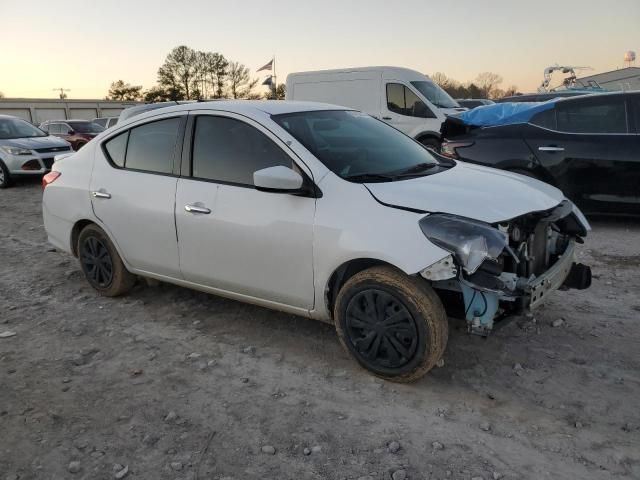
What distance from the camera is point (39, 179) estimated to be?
13203 mm

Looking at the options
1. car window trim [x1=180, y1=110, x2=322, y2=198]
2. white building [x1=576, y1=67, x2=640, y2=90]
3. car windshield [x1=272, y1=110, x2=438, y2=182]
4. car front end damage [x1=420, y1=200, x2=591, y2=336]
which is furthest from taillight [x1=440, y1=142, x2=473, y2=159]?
white building [x1=576, y1=67, x2=640, y2=90]

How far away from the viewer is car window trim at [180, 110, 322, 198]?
3.40 metres

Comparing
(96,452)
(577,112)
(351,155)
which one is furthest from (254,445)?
(577,112)

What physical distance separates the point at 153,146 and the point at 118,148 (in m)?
0.46

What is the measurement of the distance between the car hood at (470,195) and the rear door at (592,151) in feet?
9.79

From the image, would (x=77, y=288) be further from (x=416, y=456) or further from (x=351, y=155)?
(x=416, y=456)

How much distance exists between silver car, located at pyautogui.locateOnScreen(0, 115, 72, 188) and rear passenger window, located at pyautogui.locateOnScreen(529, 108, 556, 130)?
10.3 meters

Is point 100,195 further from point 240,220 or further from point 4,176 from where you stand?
point 4,176

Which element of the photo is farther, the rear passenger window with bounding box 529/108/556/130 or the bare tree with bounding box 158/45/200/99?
the bare tree with bounding box 158/45/200/99

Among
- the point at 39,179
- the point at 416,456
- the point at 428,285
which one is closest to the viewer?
the point at 416,456

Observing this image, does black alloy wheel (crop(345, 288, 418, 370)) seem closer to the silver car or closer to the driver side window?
the driver side window

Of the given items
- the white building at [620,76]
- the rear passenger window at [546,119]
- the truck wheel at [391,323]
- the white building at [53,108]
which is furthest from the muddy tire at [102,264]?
the white building at [53,108]

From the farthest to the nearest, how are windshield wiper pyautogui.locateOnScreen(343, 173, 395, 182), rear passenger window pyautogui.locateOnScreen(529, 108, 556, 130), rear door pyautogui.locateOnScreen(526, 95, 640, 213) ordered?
rear passenger window pyautogui.locateOnScreen(529, 108, 556, 130)
rear door pyautogui.locateOnScreen(526, 95, 640, 213)
windshield wiper pyautogui.locateOnScreen(343, 173, 395, 182)

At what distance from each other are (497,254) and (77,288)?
13.2 feet
